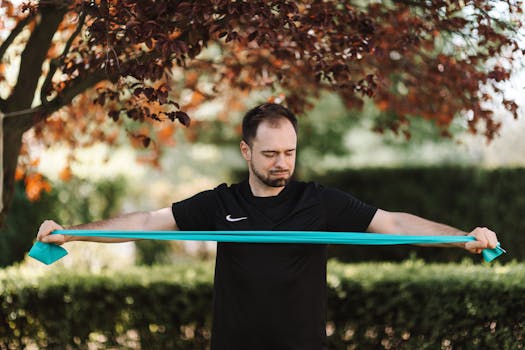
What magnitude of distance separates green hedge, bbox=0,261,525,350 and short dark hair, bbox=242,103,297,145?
212cm

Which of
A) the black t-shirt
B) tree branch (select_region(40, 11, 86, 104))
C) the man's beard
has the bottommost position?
the black t-shirt

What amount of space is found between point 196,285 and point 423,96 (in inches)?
94.9

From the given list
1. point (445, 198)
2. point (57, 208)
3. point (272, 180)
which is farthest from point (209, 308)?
point (445, 198)

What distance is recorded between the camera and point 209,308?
18.0 feet

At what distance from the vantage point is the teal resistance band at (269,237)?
3293 mm

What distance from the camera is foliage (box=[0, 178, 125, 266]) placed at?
30.2 ft

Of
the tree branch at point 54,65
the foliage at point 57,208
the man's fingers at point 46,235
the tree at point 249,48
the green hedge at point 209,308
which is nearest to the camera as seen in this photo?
the man's fingers at point 46,235

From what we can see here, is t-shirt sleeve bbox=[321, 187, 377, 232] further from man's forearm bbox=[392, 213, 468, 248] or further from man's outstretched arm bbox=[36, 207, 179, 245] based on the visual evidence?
→ man's outstretched arm bbox=[36, 207, 179, 245]

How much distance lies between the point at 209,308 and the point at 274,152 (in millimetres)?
2510

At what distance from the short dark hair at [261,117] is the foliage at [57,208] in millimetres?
6244

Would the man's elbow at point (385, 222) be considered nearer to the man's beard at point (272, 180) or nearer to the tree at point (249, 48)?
the man's beard at point (272, 180)

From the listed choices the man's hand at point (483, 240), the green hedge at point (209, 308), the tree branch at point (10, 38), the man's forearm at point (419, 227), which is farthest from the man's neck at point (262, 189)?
the tree branch at point (10, 38)

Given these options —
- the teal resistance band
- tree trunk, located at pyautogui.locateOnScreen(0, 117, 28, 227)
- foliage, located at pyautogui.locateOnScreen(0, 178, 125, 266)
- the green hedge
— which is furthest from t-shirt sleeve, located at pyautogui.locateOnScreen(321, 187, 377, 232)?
foliage, located at pyautogui.locateOnScreen(0, 178, 125, 266)

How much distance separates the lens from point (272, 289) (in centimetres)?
329
